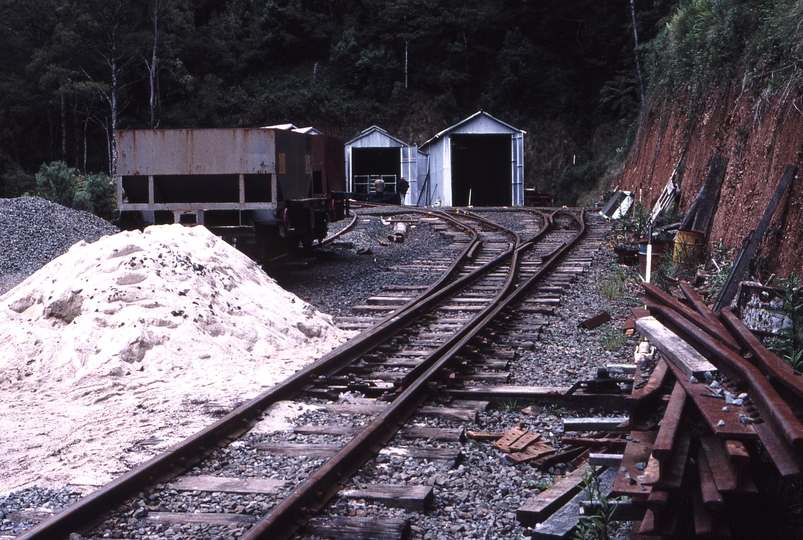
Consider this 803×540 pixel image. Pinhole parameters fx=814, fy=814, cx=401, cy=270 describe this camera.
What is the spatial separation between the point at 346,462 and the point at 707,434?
2.06 metres

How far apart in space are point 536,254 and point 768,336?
9762mm

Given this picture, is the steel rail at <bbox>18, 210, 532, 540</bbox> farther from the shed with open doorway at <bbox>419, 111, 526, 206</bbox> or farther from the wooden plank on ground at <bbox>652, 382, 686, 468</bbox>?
the shed with open doorway at <bbox>419, 111, 526, 206</bbox>

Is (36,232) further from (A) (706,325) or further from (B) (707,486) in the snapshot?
(B) (707,486)

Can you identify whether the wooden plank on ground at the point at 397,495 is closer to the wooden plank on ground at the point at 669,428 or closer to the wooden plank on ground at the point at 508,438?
the wooden plank on ground at the point at 508,438

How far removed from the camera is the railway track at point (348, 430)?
415cm

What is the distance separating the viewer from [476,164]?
44.7 meters

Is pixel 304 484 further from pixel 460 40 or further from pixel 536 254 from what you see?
pixel 460 40

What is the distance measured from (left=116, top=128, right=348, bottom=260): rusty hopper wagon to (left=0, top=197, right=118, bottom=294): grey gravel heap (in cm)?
251

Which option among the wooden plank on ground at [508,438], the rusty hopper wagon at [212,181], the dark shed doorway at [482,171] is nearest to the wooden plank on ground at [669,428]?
the wooden plank on ground at [508,438]

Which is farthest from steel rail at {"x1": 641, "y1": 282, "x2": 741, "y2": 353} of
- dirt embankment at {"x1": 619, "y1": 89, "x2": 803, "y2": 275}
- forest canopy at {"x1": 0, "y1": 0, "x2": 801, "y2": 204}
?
forest canopy at {"x1": 0, "y1": 0, "x2": 801, "y2": 204}

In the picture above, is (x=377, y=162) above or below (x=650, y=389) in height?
above

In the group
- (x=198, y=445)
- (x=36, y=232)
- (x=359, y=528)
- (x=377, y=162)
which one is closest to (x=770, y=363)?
(x=359, y=528)

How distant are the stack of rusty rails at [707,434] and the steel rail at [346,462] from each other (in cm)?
161

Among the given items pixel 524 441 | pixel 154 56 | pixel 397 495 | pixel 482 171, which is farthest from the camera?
pixel 482 171
